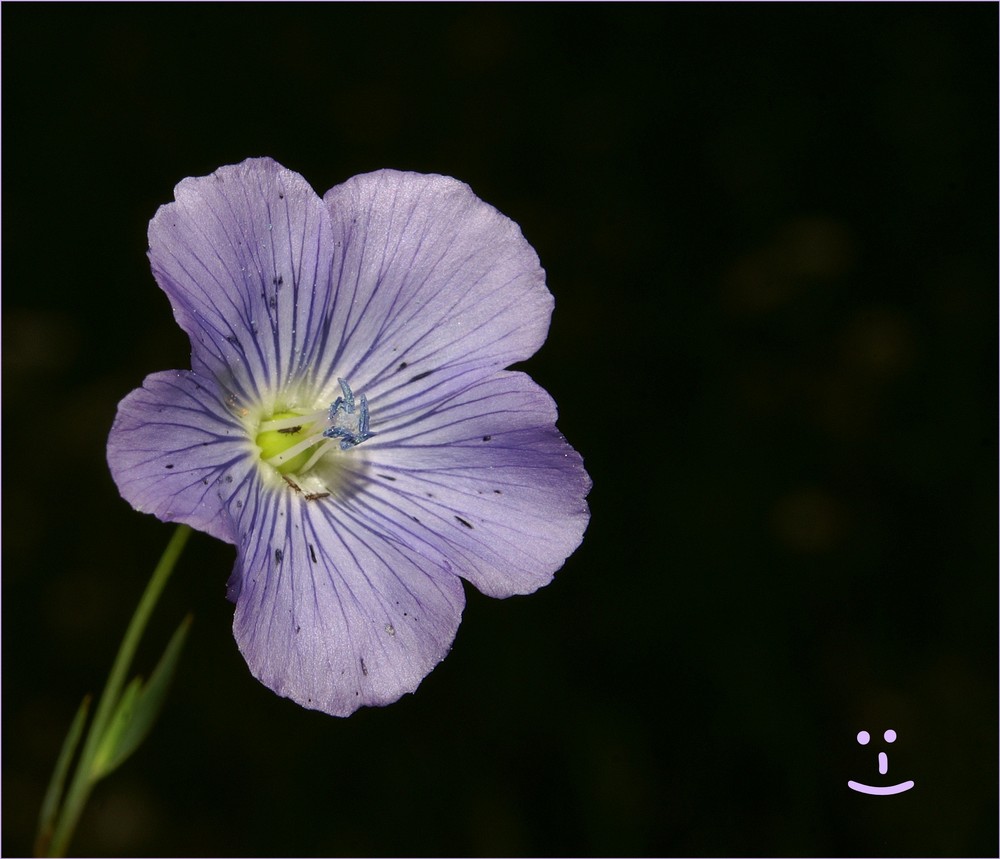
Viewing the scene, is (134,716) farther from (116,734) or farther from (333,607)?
(333,607)

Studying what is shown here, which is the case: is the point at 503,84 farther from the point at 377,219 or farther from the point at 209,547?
the point at 377,219

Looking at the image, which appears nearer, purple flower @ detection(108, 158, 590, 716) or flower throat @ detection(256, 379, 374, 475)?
purple flower @ detection(108, 158, 590, 716)

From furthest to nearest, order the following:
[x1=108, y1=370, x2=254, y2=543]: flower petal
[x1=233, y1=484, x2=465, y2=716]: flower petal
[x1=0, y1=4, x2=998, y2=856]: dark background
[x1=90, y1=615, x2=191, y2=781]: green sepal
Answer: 1. [x1=0, y1=4, x2=998, y2=856]: dark background
2. [x1=90, y1=615, x2=191, y2=781]: green sepal
3. [x1=233, y1=484, x2=465, y2=716]: flower petal
4. [x1=108, y1=370, x2=254, y2=543]: flower petal

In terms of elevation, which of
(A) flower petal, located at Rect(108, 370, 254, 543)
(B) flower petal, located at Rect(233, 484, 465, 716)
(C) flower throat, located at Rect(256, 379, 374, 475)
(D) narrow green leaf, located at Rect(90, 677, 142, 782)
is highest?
(C) flower throat, located at Rect(256, 379, 374, 475)

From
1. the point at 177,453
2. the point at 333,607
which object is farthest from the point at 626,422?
the point at 177,453

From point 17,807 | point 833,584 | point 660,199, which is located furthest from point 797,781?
point 17,807

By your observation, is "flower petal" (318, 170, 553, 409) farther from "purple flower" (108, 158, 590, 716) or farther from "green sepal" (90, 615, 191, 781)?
"green sepal" (90, 615, 191, 781)

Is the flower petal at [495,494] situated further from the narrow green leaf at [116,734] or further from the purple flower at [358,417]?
the narrow green leaf at [116,734]

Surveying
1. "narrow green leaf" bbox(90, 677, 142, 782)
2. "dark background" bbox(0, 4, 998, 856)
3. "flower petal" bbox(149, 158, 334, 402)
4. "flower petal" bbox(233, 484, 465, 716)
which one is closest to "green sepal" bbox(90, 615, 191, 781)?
"narrow green leaf" bbox(90, 677, 142, 782)
